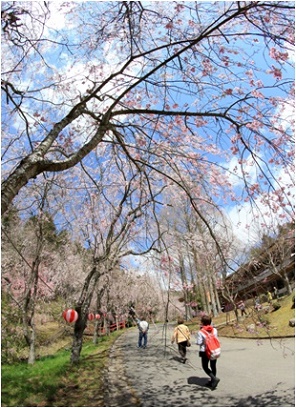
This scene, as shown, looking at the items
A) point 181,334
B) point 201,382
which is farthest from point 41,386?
point 181,334

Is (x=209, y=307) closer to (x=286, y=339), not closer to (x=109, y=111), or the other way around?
(x=286, y=339)

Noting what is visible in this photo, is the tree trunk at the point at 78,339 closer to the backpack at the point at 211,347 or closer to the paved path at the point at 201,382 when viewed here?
the paved path at the point at 201,382

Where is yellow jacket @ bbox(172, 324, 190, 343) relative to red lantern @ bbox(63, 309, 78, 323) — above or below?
below

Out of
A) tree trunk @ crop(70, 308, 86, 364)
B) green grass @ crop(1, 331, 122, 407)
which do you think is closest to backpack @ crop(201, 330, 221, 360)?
green grass @ crop(1, 331, 122, 407)

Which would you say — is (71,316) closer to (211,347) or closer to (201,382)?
(201,382)

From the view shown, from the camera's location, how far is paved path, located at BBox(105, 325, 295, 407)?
5.36 metres

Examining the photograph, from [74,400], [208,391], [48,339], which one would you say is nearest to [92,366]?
[74,400]

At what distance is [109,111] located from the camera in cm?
452

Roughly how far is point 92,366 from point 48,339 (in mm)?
10596

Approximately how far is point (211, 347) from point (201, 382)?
3.66ft

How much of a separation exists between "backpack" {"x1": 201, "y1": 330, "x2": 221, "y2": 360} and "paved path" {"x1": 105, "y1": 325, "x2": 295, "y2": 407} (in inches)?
22.6

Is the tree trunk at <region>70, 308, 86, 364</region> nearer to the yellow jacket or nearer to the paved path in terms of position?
the paved path

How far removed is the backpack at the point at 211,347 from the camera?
19.9 ft

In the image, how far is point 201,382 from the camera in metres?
6.72
